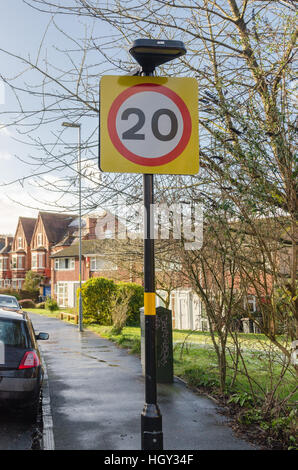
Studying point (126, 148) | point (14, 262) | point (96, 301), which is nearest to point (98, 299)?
point (96, 301)

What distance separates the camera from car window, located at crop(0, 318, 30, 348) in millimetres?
6211

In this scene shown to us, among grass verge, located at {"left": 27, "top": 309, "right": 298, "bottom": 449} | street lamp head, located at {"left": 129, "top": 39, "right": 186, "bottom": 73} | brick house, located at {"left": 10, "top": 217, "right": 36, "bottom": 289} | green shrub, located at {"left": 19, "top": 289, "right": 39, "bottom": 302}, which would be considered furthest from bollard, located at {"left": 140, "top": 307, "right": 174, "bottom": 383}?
brick house, located at {"left": 10, "top": 217, "right": 36, "bottom": 289}

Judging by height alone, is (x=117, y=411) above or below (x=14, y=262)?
below

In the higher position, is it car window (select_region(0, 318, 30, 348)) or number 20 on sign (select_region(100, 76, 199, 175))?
number 20 on sign (select_region(100, 76, 199, 175))

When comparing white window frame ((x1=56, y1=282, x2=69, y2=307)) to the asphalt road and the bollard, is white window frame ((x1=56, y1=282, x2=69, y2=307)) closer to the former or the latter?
the bollard

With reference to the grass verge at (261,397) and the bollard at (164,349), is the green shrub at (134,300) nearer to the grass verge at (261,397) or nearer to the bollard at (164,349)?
the bollard at (164,349)

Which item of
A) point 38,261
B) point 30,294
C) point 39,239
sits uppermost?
point 39,239

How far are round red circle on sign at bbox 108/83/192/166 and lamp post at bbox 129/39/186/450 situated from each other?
20 cm

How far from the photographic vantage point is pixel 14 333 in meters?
6.35

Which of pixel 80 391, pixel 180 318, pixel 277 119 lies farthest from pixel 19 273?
pixel 277 119

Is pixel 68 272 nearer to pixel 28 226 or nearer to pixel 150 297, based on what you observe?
pixel 28 226

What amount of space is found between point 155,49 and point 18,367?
4.51m

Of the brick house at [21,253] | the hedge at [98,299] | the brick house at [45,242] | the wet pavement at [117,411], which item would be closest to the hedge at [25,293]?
the brick house at [45,242]

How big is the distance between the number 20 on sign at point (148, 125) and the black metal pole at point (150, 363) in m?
0.31
